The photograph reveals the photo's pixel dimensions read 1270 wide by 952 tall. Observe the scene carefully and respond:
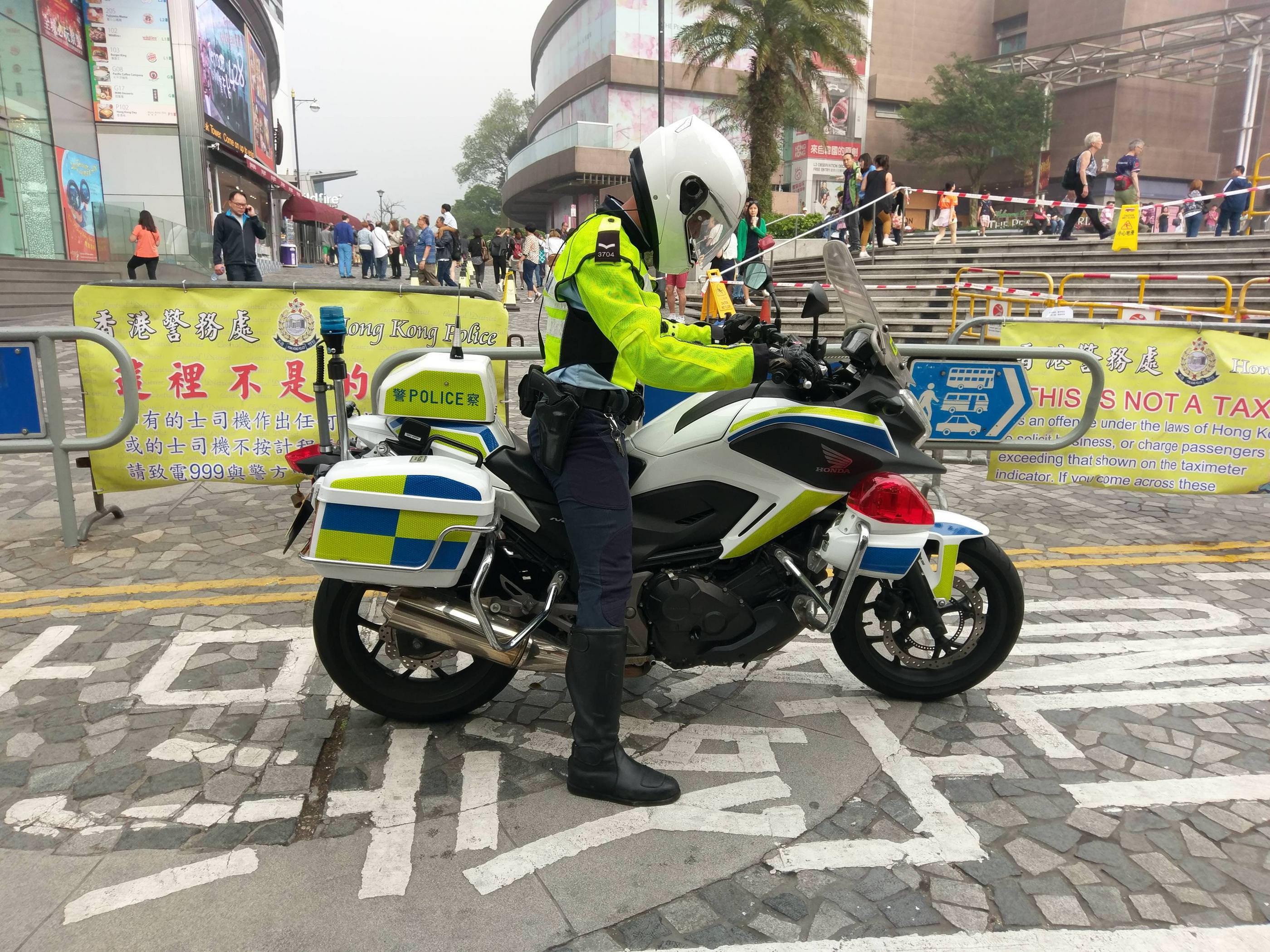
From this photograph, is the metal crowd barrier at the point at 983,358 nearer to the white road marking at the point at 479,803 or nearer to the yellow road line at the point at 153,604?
the yellow road line at the point at 153,604

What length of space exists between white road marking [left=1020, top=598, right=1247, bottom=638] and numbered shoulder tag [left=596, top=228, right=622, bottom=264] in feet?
9.39

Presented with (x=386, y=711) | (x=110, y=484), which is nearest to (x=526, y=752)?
(x=386, y=711)

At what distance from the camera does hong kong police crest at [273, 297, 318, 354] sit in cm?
554

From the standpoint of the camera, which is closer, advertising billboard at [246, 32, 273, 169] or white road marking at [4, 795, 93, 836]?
white road marking at [4, 795, 93, 836]

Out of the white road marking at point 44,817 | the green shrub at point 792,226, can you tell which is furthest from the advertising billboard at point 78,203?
the white road marking at point 44,817

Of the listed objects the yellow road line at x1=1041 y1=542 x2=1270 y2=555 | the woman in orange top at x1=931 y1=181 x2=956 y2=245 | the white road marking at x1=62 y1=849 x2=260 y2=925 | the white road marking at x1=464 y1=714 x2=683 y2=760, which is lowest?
the white road marking at x1=62 y1=849 x2=260 y2=925

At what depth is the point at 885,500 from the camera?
10.3 feet

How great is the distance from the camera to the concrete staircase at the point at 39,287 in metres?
15.9

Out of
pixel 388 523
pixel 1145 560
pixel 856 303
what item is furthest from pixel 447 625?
pixel 1145 560

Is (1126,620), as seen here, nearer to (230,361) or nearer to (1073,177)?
(230,361)

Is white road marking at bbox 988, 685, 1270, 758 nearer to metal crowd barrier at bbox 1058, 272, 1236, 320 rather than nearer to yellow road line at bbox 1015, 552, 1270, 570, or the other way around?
yellow road line at bbox 1015, 552, 1270, 570

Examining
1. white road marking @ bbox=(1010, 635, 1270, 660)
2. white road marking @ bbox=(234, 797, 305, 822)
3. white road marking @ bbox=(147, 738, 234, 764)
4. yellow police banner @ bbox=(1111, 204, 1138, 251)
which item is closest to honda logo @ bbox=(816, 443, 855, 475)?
white road marking @ bbox=(1010, 635, 1270, 660)

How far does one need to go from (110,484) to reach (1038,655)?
5.39m

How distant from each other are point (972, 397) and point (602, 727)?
12.3 ft
